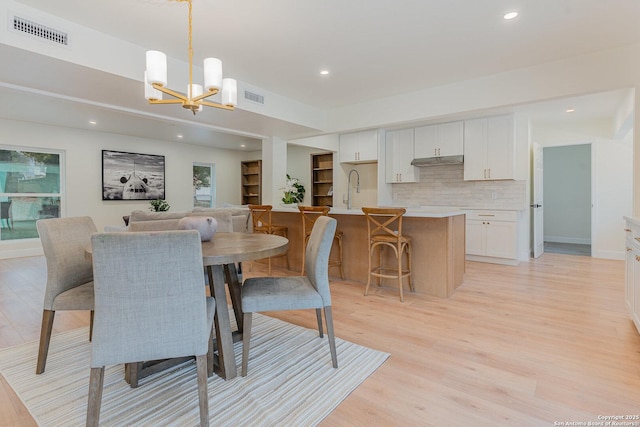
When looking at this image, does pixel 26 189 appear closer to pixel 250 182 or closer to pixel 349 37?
pixel 250 182

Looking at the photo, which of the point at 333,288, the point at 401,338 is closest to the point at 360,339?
the point at 401,338

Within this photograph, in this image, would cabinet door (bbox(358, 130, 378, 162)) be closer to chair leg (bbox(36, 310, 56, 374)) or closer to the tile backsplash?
the tile backsplash

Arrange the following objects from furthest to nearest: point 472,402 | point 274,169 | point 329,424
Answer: point 274,169, point 472,402, point 329,424

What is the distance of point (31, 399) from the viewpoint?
1.71 m

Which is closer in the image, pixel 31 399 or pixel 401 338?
pixel 31 399

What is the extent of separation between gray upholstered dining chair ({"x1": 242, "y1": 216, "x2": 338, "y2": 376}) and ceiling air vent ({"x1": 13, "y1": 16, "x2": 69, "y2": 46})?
2572 mm

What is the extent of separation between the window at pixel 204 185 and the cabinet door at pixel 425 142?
5.59 m

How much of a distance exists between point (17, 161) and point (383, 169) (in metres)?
6.86

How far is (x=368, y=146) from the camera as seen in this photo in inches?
249

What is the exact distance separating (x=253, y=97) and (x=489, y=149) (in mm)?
3823

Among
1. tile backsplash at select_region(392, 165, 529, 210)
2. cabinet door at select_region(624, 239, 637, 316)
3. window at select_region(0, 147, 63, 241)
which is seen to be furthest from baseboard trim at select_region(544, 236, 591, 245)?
window at select_region(0, 147, 63, 241)

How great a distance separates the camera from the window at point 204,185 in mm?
8586

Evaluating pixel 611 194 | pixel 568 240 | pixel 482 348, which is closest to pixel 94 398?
pixel 482 348

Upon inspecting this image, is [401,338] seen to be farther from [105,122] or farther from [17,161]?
[17,161]
